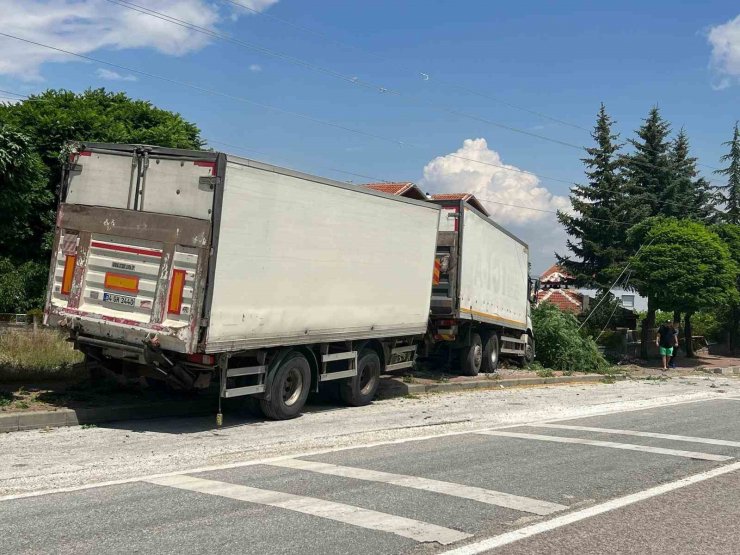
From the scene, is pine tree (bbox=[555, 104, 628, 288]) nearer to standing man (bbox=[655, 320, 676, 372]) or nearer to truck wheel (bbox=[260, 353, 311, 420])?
standing man (bbox=[655, 320, 676, 372])

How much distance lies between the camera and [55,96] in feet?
75.5

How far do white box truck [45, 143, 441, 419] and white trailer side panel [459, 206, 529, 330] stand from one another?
16.1 feet

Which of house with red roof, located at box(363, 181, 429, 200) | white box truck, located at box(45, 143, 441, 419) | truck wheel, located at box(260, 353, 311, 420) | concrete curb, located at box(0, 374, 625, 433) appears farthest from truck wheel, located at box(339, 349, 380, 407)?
house with red roof, located at box(363, 181, 429, 200)

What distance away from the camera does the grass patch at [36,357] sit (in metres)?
12.4

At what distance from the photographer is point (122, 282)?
1020 centimetres

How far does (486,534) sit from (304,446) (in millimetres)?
3949

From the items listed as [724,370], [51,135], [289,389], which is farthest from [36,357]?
[724,370]

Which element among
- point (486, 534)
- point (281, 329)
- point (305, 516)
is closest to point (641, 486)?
point (486, 534)

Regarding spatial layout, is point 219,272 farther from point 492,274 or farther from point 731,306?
point 731,306

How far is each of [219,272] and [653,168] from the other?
41817 millimetres

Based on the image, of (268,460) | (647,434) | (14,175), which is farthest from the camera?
(14,175)

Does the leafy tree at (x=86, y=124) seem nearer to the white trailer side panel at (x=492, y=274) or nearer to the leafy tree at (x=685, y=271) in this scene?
the white trailer side panel at (x=492, y=274)

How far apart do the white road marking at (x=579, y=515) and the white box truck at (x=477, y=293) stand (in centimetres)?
843

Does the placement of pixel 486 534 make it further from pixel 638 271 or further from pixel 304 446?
pixel 638 271
